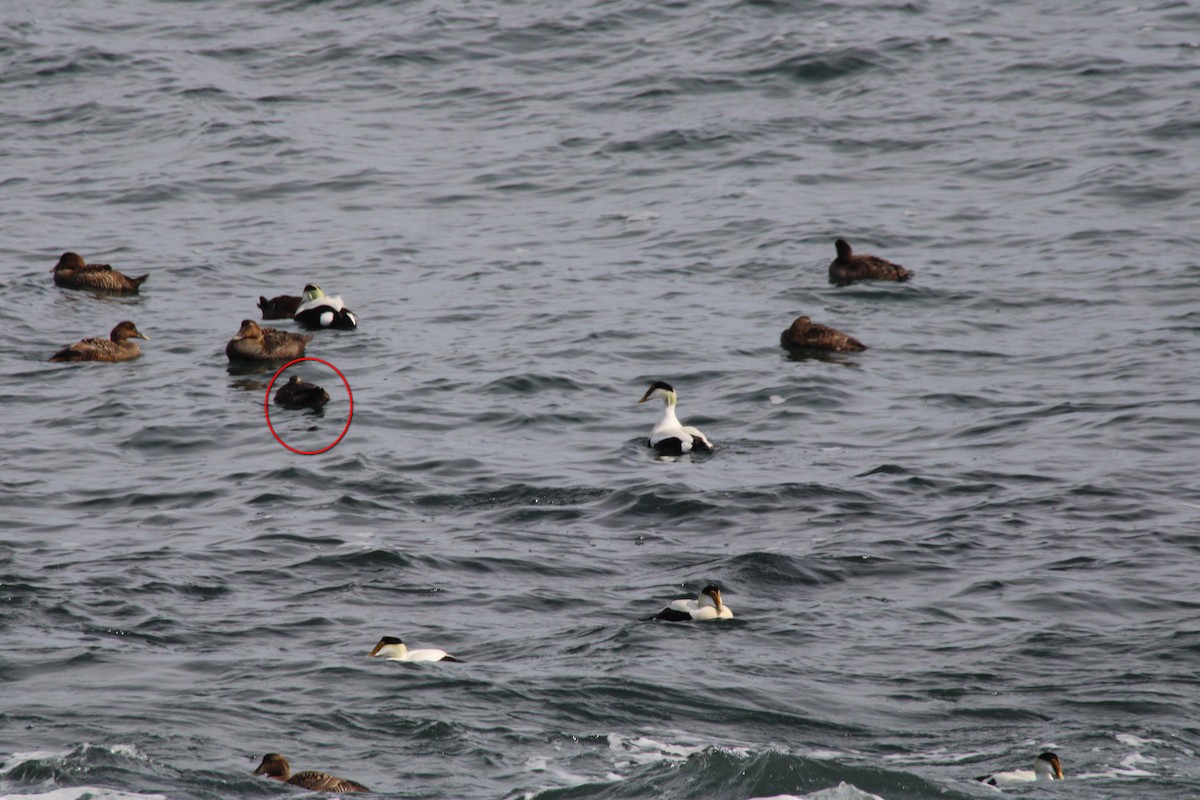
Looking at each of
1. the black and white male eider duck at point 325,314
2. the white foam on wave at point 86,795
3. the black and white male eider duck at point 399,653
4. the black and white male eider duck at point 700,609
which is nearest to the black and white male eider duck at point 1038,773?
the black and white male eider duck at point 700,609

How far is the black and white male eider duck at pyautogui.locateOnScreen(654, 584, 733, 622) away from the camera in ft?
38.9

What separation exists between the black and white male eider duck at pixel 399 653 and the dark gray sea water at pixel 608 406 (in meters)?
0.14

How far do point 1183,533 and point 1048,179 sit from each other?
1339 centimetres

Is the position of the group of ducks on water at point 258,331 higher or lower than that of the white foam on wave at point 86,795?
lower

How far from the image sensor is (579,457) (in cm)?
1648

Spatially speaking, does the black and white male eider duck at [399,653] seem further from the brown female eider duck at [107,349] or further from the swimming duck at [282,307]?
the swimming duck at [282,307]

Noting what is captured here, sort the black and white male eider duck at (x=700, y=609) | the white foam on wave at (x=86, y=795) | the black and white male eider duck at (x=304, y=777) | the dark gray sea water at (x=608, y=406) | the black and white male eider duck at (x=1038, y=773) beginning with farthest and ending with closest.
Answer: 1. the black and white male eider duck at (x=700, y=609)
2. the dark gray sea water at (x=608, y=406)
3. the black and white male eider duck at (x=1038, y=773)
4. the black and white male eider duck at (x=304, y=777)
5. the white foam on wave at (x=86, y=795)

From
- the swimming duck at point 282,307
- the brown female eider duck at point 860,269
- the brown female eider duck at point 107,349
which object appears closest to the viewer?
the brown female eider duck at point 107,349

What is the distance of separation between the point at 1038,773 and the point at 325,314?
13.4 m

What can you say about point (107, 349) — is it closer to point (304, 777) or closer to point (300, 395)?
point (300, 395)

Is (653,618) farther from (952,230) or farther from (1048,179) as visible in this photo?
(1048,179)

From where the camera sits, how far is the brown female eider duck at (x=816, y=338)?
64.2 ft

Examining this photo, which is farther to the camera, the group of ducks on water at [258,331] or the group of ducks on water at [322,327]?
the group of ducks on water at [258,331]

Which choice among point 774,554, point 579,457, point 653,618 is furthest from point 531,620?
point 579,457
